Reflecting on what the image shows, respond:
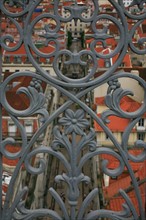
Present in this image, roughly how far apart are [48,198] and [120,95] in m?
8.60

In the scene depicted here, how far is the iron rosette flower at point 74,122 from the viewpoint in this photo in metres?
1.74

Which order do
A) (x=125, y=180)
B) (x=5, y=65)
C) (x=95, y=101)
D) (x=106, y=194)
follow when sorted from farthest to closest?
(x=5, y=65), (x=95, y=101), (x=106, y=194), (x=125, y=180)

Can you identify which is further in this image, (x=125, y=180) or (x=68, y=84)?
(x=125, y=180)

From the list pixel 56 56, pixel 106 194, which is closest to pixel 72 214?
pixel 56 56

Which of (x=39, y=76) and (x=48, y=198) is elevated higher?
(x=39, y=76)

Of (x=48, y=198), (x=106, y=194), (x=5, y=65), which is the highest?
(x=5, y=65)

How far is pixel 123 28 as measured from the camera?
5.58 feet

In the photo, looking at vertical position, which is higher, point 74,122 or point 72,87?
point 72,87

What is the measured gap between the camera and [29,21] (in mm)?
1702

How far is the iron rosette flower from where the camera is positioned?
1738 millimetres

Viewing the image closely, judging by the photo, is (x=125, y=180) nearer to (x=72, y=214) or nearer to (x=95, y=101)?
(x=72, y=214)

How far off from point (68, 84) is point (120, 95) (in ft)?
0.70

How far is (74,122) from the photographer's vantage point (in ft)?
5.71

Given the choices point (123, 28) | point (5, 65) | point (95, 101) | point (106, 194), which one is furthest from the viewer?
point (5, 65)
